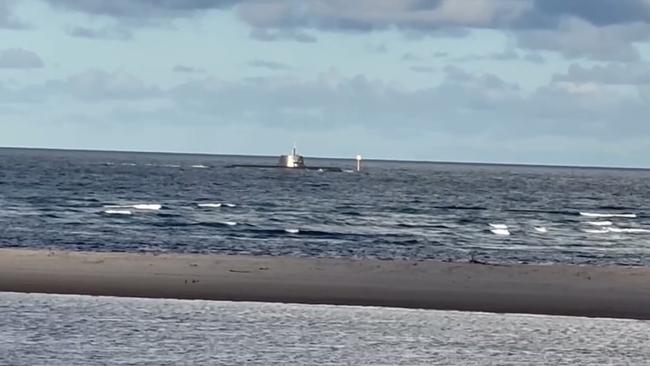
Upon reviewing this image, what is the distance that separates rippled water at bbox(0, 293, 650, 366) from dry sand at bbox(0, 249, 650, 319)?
1.80 m

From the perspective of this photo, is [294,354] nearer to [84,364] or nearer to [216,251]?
[84,364]

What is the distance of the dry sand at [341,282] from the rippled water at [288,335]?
1.80 m

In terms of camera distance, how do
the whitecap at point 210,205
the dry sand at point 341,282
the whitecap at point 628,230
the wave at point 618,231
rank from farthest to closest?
the whitecap at point 210,205 → the whitecap at point 628,230 → the wave at point 618,231 → the dry sand at point 341,282

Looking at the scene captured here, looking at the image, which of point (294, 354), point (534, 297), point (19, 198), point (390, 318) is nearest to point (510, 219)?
point (19, 198)

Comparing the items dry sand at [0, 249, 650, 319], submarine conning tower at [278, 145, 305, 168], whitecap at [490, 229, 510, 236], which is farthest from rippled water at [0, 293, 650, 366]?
submarine conning tower at [278, 145, 305, 168]

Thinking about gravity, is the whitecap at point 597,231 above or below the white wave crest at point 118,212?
below

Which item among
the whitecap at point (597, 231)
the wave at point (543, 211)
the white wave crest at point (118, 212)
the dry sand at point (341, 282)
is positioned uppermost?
the dry sand at point (341, 282)

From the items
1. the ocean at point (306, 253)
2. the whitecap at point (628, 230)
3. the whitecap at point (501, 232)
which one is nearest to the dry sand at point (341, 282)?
the ocean at point (306, 253)

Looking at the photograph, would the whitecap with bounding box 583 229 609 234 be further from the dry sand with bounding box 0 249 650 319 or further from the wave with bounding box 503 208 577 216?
the dry sand with bounding box 0 249 650 319

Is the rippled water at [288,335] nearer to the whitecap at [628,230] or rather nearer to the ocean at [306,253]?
the ocean at [306,253]

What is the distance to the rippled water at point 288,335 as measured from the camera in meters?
12.8

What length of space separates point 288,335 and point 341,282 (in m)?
7.64

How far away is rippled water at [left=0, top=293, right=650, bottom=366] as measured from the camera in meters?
12.8

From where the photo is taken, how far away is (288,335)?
14.5 meters
